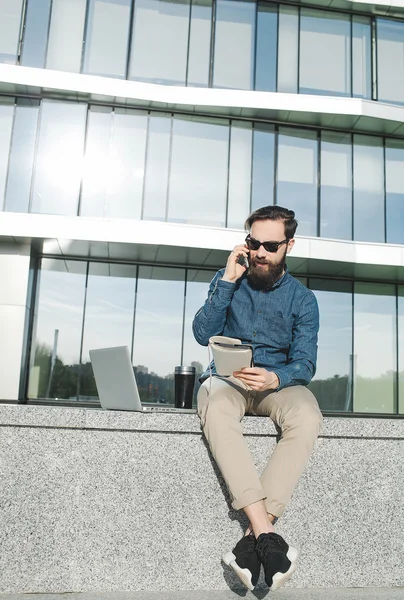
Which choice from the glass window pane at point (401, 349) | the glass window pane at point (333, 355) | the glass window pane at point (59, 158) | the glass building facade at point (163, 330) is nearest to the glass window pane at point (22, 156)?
the glass window pane at point (59, 158)

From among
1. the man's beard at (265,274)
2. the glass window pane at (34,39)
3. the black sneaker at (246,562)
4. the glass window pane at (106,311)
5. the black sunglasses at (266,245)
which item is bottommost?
Result: the black sneaker at (246,562)

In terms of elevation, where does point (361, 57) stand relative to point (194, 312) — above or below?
above

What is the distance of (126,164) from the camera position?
15.5 meters

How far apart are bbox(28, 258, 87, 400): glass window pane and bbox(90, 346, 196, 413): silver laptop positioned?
38.1 ft

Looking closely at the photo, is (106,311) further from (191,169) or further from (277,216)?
(277,216)

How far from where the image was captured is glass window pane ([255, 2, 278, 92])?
1603 cm

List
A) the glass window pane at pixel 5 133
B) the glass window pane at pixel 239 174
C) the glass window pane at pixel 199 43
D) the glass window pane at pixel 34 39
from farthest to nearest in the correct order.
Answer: the glass window pane at pixel 199 43 → the glass window pane at pixel 239 174 → the glass window pane at pixel 34 39 → the glass window pane at pixel 5 133

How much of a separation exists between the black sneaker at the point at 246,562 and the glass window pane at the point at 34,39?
1489 centimetres

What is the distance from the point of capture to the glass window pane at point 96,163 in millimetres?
15117

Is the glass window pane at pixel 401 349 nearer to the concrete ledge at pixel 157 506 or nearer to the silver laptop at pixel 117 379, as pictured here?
the concrete ledge at pixel 157 506

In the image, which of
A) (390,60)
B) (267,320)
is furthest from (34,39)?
(267,320)

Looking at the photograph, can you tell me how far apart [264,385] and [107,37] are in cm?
1476

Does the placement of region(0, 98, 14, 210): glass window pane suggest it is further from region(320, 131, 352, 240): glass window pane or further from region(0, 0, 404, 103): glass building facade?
region(320, 131, 352, 240): glass window pane

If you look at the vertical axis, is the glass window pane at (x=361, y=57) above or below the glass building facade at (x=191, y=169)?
above
